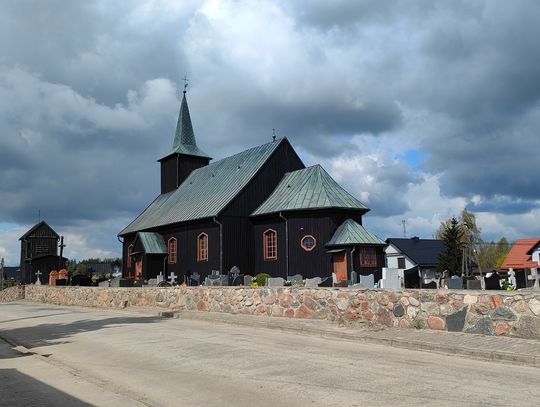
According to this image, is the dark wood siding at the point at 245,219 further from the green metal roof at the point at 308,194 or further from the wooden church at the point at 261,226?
the green metal roof at the point at 308,194

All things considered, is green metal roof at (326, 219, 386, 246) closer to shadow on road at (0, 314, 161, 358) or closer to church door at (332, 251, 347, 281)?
church door at (332, 251, 347, 281)

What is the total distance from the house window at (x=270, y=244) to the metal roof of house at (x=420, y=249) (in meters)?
34.9

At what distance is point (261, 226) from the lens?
113 ft

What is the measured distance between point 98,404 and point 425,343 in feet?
21.8

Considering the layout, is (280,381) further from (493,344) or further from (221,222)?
(221,222)

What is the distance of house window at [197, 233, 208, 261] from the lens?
35.4 metres

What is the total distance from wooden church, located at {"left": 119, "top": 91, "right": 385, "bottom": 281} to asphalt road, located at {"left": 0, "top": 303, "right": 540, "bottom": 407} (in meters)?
18.4

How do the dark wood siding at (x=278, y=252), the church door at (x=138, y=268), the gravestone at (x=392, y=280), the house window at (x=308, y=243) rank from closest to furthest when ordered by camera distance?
1. the gravestone at (x=392, y=280)
2. the house window at (x=308, y=243)
3. the dark wood siding at (x=278, y=252)
4. the church door at (x=138, y=268)

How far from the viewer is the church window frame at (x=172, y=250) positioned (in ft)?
129

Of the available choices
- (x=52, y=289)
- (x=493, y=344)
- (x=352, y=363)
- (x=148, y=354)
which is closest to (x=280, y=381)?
(x=352, y=363)

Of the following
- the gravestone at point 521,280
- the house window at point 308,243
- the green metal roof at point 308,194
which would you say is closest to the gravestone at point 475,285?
the gravestone at point 521,280

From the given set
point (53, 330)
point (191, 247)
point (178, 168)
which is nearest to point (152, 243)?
point (191, 247)

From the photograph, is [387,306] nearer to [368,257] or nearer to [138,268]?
[368,257]

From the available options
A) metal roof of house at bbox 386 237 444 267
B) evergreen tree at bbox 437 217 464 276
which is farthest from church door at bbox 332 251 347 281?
metal roof of house at bbox 386 237 444 267
